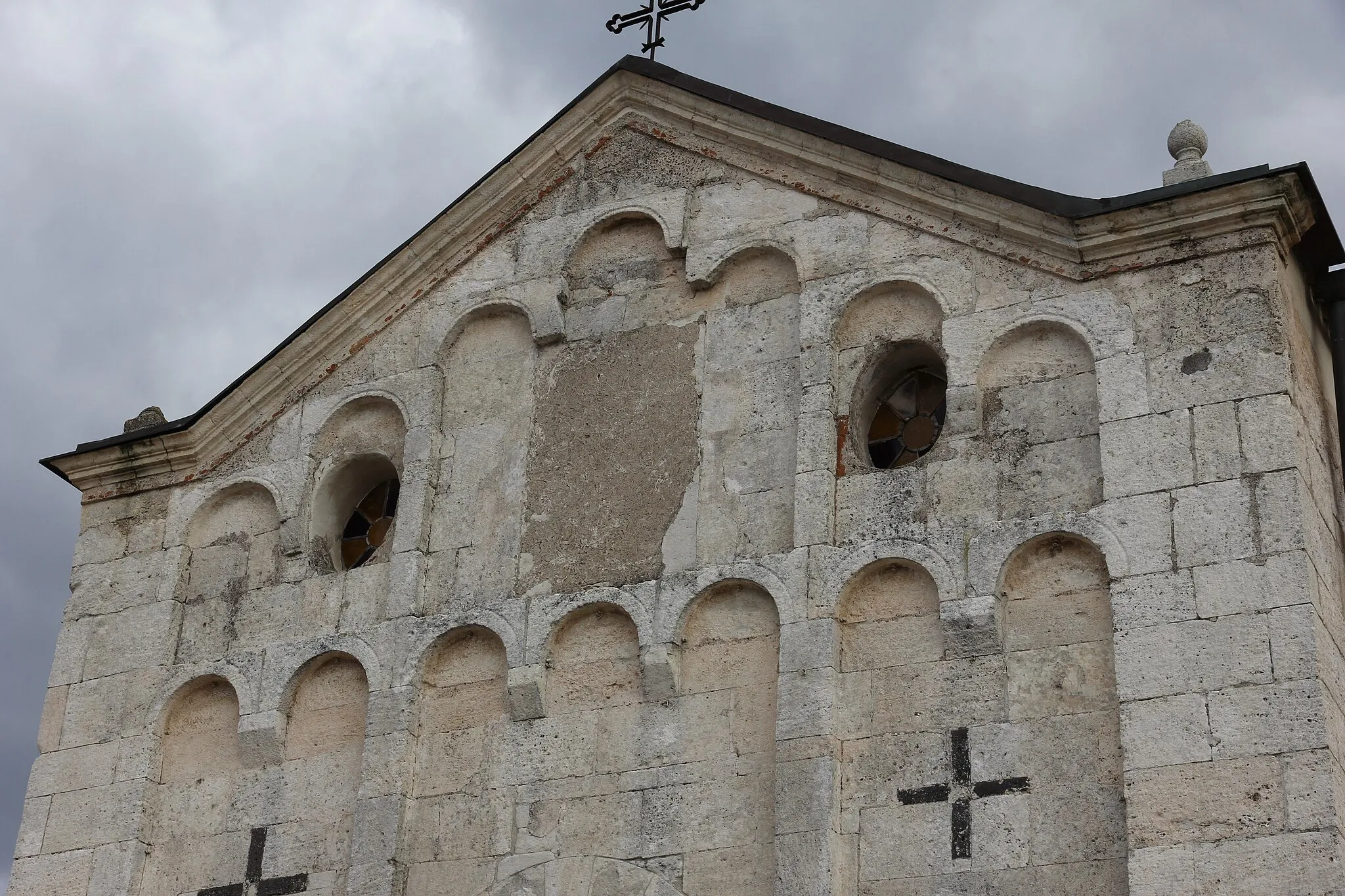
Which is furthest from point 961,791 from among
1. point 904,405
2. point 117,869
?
point 117,869

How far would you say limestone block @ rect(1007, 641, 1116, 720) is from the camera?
1002 cm

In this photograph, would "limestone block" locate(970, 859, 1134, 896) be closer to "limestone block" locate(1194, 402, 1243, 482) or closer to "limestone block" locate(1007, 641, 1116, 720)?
"limestone block" locate(1007, 641, 1116, 720)

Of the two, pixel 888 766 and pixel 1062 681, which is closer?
pixel 1062 681

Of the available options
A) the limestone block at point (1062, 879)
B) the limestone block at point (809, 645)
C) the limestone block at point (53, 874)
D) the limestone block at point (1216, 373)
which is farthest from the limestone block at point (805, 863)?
the limestone block at point (53, 874)

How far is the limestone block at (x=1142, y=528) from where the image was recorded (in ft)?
33.1

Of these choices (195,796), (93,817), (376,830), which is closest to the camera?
(376,830)

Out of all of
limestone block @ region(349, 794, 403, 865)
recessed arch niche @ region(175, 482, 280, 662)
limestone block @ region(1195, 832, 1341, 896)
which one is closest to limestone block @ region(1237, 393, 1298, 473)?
limestone block @ region(1195, 832, 1341, 896)

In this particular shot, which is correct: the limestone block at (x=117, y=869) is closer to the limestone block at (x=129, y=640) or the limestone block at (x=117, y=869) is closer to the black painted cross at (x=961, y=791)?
the limestone block at (x=129, y=640)

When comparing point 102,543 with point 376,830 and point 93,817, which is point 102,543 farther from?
point 376,830

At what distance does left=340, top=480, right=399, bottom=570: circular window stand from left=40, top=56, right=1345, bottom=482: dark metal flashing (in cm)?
120

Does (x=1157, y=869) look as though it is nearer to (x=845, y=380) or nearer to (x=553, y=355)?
(x=845, y=380)

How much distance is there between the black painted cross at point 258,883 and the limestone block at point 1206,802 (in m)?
4.74

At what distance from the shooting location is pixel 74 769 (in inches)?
496

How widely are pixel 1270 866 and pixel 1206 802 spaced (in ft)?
1.40
